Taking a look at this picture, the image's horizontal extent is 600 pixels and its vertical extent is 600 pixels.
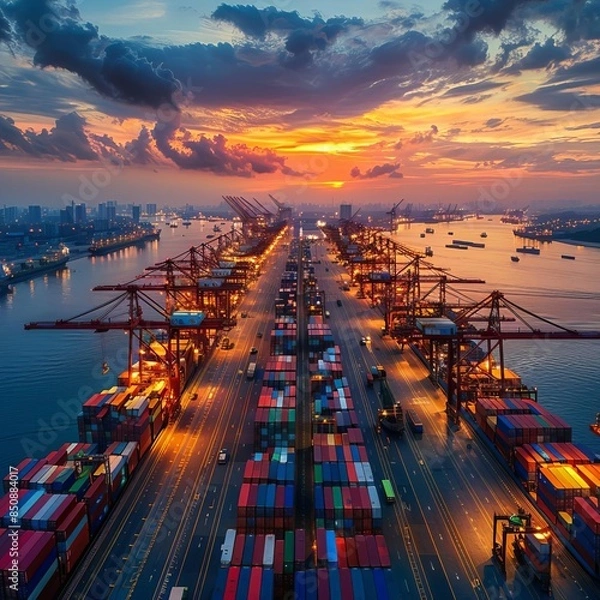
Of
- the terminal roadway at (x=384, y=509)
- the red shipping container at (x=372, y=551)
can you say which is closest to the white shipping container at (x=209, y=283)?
the terminal roadway at (x=384, y=509)

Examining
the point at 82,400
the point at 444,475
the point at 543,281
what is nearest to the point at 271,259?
the point at 543,281

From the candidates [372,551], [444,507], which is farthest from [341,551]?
[444,507]

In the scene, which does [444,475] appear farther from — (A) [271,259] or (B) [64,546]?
(A) [271,259]

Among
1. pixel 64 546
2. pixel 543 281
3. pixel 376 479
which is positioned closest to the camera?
pixel 64 546

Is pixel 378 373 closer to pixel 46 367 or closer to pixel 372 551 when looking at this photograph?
pixel 372 551

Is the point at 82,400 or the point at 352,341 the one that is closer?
the point at 82,400
